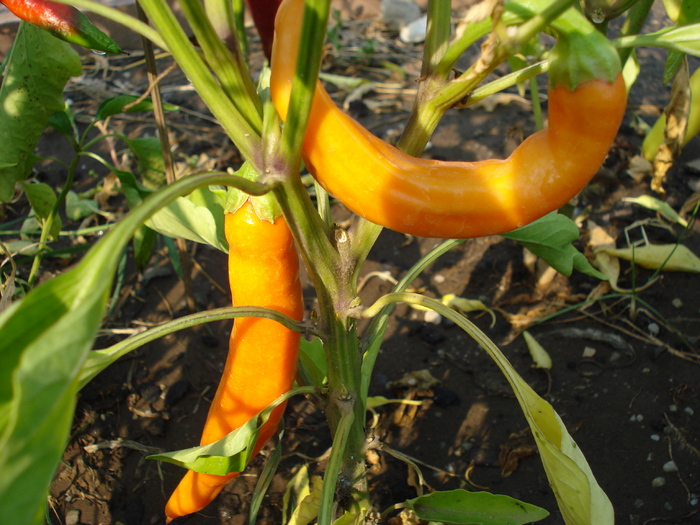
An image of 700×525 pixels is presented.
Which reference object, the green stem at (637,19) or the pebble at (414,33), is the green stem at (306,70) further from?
the pebble at (414,33)

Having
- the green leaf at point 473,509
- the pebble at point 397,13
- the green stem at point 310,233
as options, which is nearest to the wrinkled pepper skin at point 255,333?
the green stem at point 310,233

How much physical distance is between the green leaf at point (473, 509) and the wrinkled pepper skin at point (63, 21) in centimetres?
81

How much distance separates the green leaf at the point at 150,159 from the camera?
4.27 ft

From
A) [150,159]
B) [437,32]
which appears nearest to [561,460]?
[437,32]

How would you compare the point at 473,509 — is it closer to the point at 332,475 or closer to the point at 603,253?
the point at 332,475

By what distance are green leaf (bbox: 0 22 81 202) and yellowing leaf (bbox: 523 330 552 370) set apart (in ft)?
3.71

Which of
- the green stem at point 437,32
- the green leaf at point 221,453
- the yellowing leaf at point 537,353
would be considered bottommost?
the yellowing leaf at point 537,353

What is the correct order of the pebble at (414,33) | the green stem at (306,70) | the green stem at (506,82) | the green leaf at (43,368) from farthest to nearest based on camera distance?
the pebble at (414,33)
the green stem at (506,82)
the green stem at (306,70)
the green leaf at (43,368)

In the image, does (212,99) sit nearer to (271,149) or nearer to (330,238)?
(271,149)

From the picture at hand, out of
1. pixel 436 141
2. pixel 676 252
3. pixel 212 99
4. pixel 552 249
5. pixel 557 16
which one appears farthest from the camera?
pixel 436 141

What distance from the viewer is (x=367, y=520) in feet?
3.34

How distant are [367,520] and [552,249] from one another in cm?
56

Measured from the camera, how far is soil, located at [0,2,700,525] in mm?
1201

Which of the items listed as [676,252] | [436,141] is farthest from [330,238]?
[436,141]
